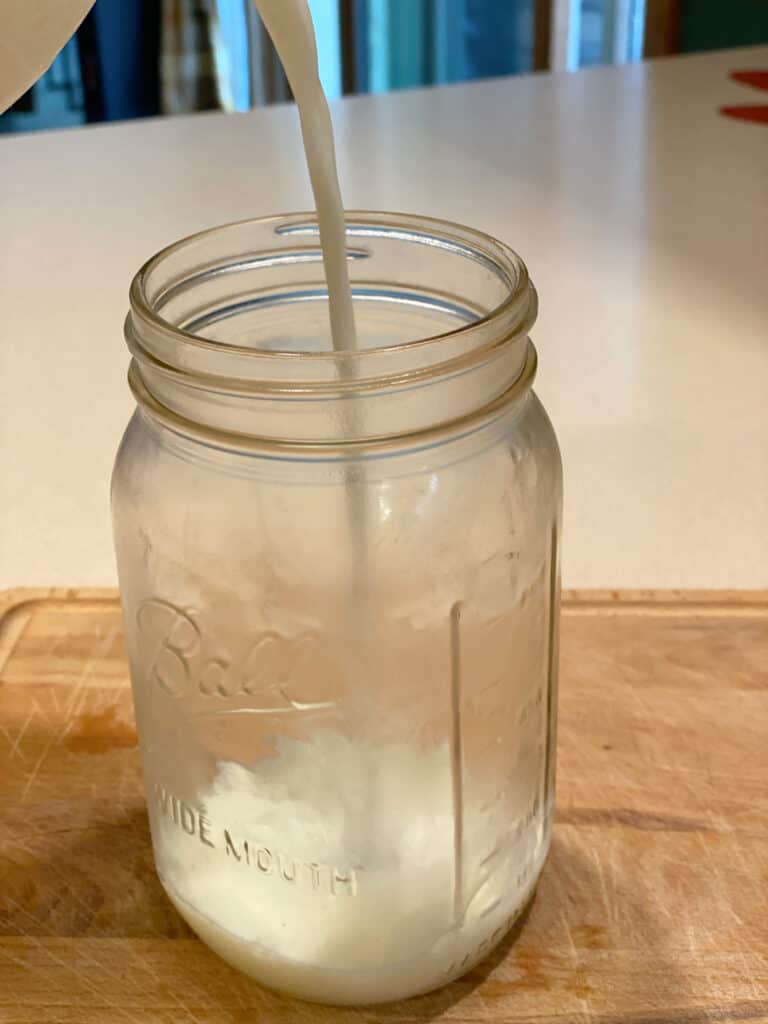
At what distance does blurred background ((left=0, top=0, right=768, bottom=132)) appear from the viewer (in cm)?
312

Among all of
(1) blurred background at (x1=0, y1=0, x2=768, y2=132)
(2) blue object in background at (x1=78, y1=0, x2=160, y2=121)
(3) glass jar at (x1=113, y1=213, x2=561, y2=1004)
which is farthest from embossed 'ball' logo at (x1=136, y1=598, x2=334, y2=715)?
(2) blue object in background at (x1=78, y1=0, x2=160, y2=121)

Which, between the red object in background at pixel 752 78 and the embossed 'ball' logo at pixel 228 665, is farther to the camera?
the red object in background at pixel 752 78

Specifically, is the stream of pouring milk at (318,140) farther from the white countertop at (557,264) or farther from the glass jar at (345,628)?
the white countertop at (557,264)

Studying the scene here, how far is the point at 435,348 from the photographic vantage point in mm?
431

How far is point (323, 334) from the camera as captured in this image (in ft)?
1.94

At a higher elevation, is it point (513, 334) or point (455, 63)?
point (513, 334)

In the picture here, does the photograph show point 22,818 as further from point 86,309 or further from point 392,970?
point 86,309

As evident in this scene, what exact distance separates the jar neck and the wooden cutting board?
251 millimetres

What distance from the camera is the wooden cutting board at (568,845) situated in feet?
1.69

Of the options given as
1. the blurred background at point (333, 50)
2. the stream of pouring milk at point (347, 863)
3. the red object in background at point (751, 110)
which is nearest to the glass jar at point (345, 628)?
the stream of pouring milk at point (347, 863)

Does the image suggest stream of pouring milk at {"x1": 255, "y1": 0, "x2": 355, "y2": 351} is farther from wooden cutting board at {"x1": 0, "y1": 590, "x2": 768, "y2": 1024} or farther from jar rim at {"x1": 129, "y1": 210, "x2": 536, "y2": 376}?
wooden cutting board at {"x1": 0, "y1": 590, "x2": 768, "y2": 1024}

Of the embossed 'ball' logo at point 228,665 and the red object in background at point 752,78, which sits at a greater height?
the embossed 'ball' logo at point 228,665

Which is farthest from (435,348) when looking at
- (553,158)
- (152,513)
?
(553,158)

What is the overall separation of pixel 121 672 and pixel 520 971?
0.31 metres
